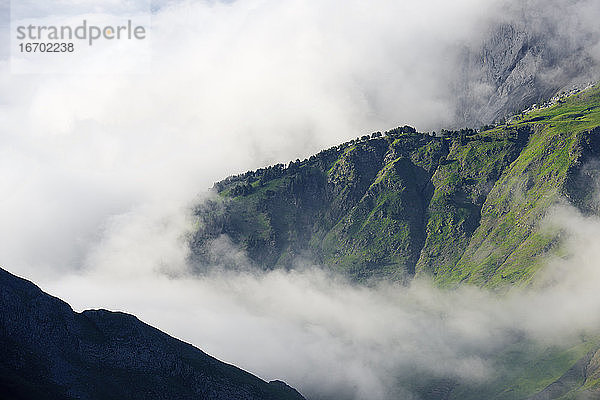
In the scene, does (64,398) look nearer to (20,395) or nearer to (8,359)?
(8,359)

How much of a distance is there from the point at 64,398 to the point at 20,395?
3452cm

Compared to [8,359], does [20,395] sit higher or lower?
lower

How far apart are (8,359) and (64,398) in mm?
21289

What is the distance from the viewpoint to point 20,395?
16662 cm

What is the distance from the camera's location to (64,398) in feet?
654

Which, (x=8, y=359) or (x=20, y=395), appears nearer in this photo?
(x=20, y=395)

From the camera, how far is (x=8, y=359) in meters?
200

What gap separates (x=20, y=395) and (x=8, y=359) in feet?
124

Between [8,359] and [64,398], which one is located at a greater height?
[8,359]

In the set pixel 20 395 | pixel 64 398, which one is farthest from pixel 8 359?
pixel 20 395

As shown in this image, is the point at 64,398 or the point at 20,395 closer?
the point at 20,395
